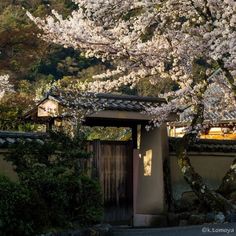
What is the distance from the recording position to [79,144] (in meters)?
10.0

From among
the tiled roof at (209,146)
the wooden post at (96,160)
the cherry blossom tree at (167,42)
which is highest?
the cherry blossom tree at (167,42)

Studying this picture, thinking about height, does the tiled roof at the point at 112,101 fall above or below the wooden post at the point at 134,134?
above

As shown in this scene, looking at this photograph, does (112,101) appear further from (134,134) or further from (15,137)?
(15,137)

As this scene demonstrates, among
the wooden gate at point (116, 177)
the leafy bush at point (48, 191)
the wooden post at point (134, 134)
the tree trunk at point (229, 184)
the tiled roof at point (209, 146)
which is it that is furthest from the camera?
the tiled roof at point (209, 146)

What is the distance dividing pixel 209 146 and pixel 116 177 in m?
2.92

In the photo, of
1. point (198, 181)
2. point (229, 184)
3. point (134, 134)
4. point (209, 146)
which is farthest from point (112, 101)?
point (229, 184)

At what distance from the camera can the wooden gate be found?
12.7 meters

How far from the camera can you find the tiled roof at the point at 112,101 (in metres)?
11.6

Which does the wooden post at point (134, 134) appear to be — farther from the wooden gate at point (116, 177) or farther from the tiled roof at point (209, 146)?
the tiled roof at point (209, 146)

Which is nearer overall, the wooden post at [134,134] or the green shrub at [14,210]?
the green shrub at [14,210]

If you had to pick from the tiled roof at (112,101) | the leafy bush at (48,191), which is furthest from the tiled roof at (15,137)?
the tiled roof at (112,101)

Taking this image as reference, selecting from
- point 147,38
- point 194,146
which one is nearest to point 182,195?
point 194,146

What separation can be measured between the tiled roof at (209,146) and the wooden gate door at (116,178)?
3.89ft

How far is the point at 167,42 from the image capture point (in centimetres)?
1222
